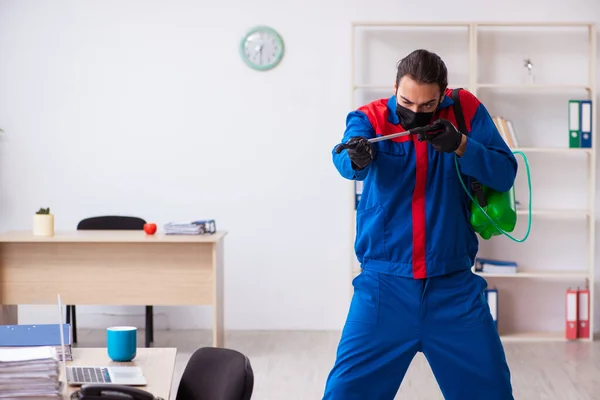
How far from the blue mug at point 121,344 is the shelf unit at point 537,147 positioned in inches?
128

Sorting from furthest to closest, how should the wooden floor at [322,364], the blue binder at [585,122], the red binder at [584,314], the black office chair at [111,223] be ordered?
the red binder at [584,314] < the blue binder at [585,122] < the black office chair at [111,223] < the wooden floor at [322,364]

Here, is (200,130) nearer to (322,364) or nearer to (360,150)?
(322,364)

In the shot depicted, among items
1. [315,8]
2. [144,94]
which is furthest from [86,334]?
[315,8]

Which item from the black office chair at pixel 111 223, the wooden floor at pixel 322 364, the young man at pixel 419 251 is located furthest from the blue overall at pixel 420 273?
the black office chair at pixel 111 223

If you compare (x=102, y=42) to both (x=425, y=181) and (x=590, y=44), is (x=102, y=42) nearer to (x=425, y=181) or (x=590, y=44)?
(x=590, y=44)

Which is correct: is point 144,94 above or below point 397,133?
above

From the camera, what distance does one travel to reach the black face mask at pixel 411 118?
2.23 metres

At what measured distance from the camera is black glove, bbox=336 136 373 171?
2107 mm

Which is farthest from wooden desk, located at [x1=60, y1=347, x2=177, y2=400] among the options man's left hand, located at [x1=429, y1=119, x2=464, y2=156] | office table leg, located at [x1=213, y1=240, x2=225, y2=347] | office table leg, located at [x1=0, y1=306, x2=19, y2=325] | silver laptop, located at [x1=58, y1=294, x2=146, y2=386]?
office table leg, located at [x1=0, y1=306, x2=19, y2=325]

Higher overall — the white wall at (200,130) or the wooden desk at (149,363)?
the white wall at (200,130)

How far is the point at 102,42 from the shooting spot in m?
5.46

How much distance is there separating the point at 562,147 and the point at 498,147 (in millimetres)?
3322

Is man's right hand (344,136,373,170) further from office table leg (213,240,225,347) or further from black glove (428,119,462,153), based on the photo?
office table leg (213,240,225,347)

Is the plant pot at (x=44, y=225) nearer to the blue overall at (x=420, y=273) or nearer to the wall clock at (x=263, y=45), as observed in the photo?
the wall clock at (x=263, y=45)
